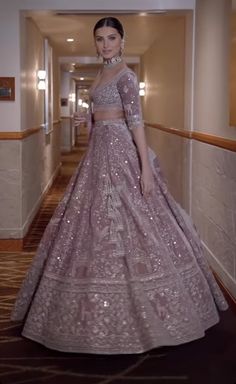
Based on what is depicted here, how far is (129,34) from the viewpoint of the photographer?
8.21m

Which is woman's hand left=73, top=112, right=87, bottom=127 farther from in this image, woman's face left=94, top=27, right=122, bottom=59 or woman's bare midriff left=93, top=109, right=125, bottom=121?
woman's face left=94, top=27, right=122, bottom=59

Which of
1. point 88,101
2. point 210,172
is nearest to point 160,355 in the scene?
point 88,101

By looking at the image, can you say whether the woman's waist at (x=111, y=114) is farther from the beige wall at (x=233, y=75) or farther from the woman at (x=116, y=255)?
the beige wall at (x=233, y=75)

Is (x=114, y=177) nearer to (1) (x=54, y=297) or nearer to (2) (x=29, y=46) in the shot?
(1) (x=54, y=297)

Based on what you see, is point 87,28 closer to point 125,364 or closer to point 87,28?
point 87,28

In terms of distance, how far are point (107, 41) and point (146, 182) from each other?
749 mm

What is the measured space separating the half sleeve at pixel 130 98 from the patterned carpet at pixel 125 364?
3.77ft

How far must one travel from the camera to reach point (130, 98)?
123 inches

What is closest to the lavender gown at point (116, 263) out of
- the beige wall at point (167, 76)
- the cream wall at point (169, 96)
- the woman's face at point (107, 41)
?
the woman's face at point (107, 41)

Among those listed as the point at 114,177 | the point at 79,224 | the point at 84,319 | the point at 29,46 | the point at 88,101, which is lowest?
the point at 84,319

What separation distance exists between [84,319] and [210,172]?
1.98 m

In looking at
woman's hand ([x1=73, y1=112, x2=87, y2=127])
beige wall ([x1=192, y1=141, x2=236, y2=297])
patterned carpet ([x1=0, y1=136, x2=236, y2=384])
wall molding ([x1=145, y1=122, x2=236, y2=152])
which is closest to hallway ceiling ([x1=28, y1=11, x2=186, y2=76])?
wall molding ([x1=145, y1=122, x2=236, y2=152])

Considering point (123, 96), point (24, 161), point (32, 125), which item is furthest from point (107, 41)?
point (32, 125)

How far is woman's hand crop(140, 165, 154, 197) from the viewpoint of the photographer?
124 inches
